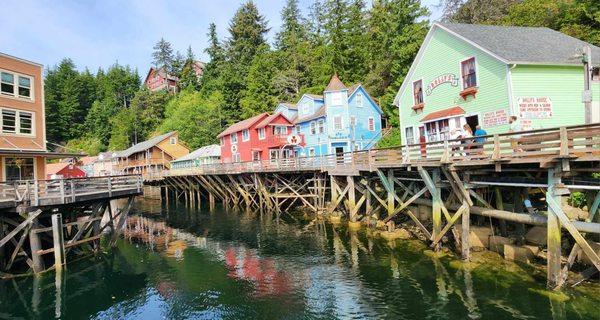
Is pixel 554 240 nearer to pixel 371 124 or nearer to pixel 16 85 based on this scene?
pixel 16 85

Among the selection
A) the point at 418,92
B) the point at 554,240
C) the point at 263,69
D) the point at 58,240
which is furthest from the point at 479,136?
the point at 263,69

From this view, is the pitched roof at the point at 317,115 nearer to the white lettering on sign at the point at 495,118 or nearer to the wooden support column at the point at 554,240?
the white lettering on sign at the point at 495,118

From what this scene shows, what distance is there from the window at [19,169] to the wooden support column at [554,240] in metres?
23.7

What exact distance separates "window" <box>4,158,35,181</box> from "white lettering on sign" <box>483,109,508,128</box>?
79.2 feet

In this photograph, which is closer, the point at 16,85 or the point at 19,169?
the point at 19,169

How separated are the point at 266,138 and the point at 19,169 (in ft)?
73.8

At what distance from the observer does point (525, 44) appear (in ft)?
61.2

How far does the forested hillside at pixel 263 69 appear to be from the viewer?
34.5 metres

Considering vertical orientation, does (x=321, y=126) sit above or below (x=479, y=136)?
above

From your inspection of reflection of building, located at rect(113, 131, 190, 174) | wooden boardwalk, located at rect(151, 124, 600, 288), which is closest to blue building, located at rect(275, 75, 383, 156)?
wooden boardwalk, located at rect(151, 124, 600, 288)

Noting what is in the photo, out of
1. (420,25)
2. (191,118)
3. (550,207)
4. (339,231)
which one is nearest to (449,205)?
(550,207)

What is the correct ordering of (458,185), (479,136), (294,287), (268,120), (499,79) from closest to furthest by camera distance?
(479,136) < (294,287) < (458,185) < (499,79) < (268,120)

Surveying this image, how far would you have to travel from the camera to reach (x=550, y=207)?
10367 millimetres

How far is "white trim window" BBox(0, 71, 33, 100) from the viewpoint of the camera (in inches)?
757
